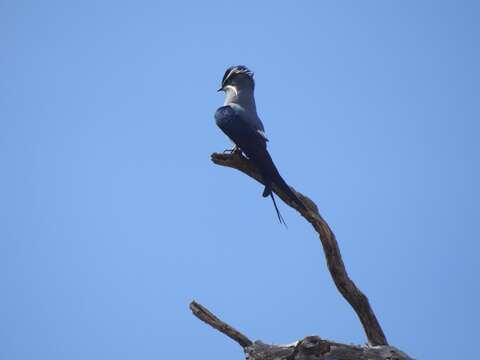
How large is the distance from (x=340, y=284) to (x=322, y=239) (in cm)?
52

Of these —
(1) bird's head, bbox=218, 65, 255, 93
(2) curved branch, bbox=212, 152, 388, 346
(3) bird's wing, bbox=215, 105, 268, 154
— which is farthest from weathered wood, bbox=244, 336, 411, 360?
(1) bird's head, bbox=218, 65, 255, 93

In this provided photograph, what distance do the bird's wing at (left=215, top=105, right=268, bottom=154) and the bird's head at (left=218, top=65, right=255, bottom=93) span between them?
1.79 ft

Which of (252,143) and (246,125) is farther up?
(246,125)

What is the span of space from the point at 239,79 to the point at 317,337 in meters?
4.31

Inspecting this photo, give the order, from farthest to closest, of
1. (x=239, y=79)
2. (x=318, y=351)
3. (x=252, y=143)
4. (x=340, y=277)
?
(x=239, y=79)
(x=252, y=143)
(x=340, y=277)
(x=318, y=351)

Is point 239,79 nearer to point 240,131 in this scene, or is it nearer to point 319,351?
point 240,131

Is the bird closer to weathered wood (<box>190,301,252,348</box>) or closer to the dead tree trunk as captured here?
the dead tree trunk

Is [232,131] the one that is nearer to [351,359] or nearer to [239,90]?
[239,90]

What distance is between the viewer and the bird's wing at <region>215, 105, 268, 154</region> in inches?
310

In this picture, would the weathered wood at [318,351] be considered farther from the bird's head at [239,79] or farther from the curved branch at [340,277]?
the bird's head at [239,79]

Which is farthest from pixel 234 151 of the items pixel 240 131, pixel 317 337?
pixel 317 337

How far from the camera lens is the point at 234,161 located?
7.93m

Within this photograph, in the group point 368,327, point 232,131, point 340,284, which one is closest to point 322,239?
point 340,284

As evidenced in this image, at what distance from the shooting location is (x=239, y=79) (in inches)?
354
